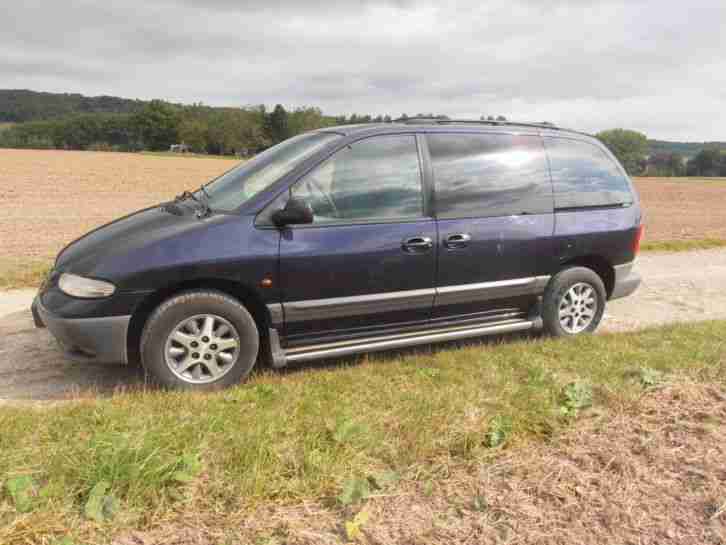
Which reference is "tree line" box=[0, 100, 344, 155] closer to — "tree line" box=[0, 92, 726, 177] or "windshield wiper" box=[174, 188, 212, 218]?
"tree line" box=[0, 92, 726, 177]

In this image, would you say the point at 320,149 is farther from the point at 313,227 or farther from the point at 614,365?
the point at 614,365

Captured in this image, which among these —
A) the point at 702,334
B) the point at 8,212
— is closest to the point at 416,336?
the point at 702,334

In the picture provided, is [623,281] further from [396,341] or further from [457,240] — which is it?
[396,341]

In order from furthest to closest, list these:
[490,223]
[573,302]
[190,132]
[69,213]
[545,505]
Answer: [190,132], [69,213], [573,302], [490,223], [545,505]

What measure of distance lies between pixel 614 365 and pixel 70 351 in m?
3.84

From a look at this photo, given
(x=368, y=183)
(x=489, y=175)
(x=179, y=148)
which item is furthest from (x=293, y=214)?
(x=179, y=148)

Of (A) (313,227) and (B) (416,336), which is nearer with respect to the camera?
(A) (313,227)

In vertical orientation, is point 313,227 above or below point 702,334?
above

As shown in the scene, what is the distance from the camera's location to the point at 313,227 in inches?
162

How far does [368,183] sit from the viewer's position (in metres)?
4.37

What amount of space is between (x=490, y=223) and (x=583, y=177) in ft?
4.08

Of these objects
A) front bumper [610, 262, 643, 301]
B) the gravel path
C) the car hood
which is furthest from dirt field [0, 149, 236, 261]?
front bumper [610, 262, 643, 301]

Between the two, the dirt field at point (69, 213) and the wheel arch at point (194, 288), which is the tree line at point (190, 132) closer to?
the dirt field at point (69, 213)

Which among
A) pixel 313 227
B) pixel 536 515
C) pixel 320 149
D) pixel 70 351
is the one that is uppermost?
pixel 320 149
